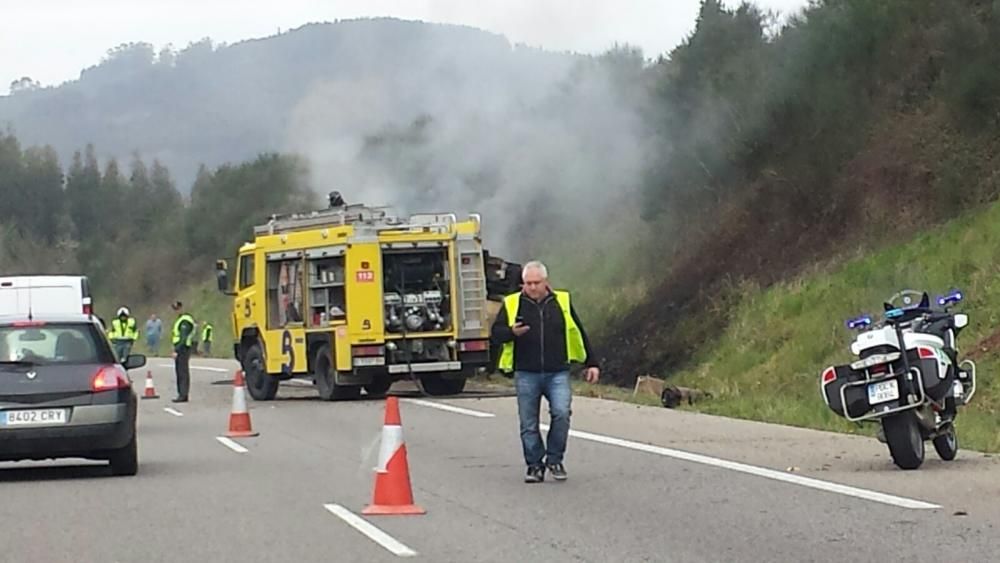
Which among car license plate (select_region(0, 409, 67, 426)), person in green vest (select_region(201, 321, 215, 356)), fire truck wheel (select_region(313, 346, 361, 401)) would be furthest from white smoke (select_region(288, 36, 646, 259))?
car license plate (select_region(0, 409, 67, 426))

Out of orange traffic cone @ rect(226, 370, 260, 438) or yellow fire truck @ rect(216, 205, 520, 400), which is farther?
yellow fire truck @ rect(216, 205, 520, 400)

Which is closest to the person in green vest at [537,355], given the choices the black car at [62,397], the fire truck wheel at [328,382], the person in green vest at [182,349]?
the black car at [62,397]

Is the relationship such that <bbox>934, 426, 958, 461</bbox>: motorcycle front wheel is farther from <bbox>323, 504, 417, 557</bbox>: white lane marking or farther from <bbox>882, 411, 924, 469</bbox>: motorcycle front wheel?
<bbox>323, 504, 417, 557</bbox>: white lane marking

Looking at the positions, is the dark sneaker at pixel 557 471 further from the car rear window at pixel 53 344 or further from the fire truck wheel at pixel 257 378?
the fire truck wheel at pixel 257 378

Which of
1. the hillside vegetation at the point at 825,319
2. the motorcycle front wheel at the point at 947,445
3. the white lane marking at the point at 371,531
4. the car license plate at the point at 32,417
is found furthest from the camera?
the hillside vegetation at the point at 825,319

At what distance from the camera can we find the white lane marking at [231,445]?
1780 centimetres

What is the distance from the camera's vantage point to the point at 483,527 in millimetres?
11289

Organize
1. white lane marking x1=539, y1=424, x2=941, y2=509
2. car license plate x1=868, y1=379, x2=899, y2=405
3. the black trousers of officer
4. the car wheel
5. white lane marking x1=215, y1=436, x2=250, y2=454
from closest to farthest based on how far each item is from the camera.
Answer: white lane marking x1=539, y1=424, x2=941, y2=509 < car license plate x1=868, y1=379, x2=899, y2=405 < the car wheel < white lane marking x1=215, y1=436, x2=250, y2=454 < the black trousers of officer

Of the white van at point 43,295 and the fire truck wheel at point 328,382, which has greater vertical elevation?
the white van at point 43,295

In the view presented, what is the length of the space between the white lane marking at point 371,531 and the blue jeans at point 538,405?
188 centimetres

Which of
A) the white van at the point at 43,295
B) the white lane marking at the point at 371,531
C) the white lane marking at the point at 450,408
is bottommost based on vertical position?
the white lane marking at the point at 371,531

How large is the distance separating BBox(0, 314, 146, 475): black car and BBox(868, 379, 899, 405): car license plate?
6209mm

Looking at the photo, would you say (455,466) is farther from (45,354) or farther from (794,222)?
(794,222)

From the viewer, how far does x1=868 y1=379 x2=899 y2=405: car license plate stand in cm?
1358
